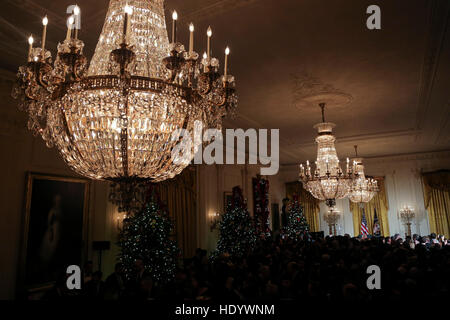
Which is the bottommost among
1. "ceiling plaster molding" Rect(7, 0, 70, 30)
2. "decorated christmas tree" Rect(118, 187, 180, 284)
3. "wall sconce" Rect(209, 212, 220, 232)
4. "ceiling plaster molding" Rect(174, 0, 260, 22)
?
"decorated christmas tree" Rect(118, 187, 180, 284)

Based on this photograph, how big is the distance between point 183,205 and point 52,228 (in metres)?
4.57

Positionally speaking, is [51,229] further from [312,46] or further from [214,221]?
[214,221]

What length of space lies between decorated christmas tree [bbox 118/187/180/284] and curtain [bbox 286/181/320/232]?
1170 cm

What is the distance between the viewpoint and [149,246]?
685 centimetres

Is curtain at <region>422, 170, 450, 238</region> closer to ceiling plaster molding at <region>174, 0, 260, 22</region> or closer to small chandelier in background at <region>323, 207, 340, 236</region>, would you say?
small chandelier in background at <region>323, 207, 340, 236</region>

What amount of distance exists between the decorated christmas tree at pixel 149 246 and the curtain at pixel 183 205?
2.25m

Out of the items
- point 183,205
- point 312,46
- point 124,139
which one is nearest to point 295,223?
point 183,205

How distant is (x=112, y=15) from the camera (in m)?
2.34

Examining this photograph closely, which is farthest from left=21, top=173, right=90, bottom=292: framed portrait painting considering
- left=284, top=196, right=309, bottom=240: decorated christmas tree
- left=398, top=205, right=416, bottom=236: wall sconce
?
left=398, top=205, right=416, bottom=236: wall sconce

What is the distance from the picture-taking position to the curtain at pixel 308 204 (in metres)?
17.2

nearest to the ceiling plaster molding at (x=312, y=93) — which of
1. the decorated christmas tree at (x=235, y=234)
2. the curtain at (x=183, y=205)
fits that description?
the decorated christmas tree at (x=235, y=234)

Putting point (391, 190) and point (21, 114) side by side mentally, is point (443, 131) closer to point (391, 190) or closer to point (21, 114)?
point (391, 190)

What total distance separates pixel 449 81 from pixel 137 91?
23.6 feet

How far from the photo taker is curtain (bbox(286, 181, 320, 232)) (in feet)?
56.4
